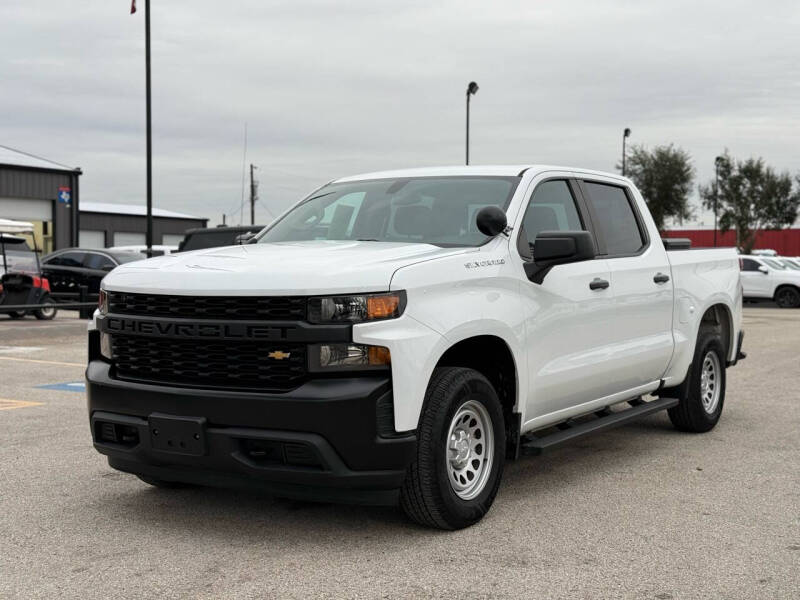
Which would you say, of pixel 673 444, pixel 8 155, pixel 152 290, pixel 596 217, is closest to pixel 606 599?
pixel 152 290

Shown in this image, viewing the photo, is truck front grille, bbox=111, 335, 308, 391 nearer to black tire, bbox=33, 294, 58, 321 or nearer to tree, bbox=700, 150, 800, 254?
black tire, bbox=33, 294, 58, 321

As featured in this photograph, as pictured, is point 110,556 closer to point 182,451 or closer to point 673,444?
point 182,451

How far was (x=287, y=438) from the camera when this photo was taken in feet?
15.0

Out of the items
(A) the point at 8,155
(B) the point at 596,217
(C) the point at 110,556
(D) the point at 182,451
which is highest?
(A) the point at 8,155

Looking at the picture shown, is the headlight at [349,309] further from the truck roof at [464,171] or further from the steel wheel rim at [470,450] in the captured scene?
the truck roof at [464,171]

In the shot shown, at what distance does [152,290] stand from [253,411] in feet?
2.77

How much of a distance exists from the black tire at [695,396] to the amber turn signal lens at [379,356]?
3869 millimetres

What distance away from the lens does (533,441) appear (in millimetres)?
5855

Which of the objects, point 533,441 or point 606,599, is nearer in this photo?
point 606,599

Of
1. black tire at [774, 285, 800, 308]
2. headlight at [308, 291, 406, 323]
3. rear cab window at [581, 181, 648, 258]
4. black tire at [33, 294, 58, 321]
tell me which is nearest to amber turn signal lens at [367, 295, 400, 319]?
headlight at [308, 291, 406, 323]

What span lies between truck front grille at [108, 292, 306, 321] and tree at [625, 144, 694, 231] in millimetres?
59081

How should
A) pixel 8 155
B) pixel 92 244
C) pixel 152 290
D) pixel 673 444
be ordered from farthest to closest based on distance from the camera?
1. pixel 92 244
2. pixel 8 155
3. pixel 673 444
4. pixel 152 290

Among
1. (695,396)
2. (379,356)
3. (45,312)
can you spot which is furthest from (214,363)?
(45,312)

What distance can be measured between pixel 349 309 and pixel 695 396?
4.11 m
